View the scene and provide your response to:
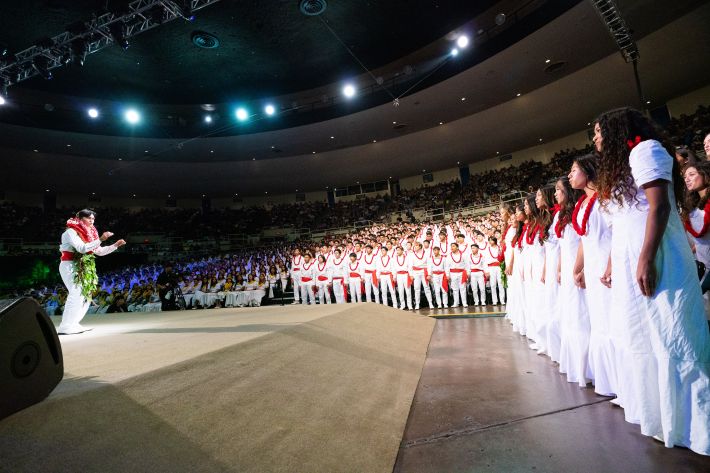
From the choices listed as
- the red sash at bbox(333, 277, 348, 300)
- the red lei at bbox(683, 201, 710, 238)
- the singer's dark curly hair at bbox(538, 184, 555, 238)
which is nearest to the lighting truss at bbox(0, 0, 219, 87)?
the red sash at bbox(333, 277, 348, 300)

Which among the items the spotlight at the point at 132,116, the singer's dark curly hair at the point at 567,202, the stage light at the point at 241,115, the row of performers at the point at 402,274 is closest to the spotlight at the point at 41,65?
the spotlight at the point at 132,116

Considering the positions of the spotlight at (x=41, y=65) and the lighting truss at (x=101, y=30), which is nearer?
the lighting truss at (x=101, y=30)

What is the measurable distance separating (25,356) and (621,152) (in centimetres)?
312

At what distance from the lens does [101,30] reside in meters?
7.97

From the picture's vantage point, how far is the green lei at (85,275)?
432 centimetres

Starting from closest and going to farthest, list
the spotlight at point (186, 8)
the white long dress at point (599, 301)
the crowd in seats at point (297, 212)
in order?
1. the white long dress at point (599, 301)
2. the spotlight at point (186, 8)
3. the crowd in seats at point (297, 212)

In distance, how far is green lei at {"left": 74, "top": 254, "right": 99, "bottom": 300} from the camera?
432cm

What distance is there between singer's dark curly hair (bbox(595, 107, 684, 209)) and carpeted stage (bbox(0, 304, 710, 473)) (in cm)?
134

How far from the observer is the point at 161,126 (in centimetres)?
1603

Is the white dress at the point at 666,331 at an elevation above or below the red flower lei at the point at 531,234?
below

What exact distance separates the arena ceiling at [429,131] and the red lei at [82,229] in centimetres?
1288

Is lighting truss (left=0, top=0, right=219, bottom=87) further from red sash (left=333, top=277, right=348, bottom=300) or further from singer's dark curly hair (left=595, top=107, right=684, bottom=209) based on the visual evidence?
singer's dark curly hair (left=595, top=107, right=684, bottom=209)

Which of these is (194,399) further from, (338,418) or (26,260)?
(26,260)

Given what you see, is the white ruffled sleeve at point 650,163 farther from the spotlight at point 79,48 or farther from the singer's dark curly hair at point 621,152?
the spotlight at point 79,48
